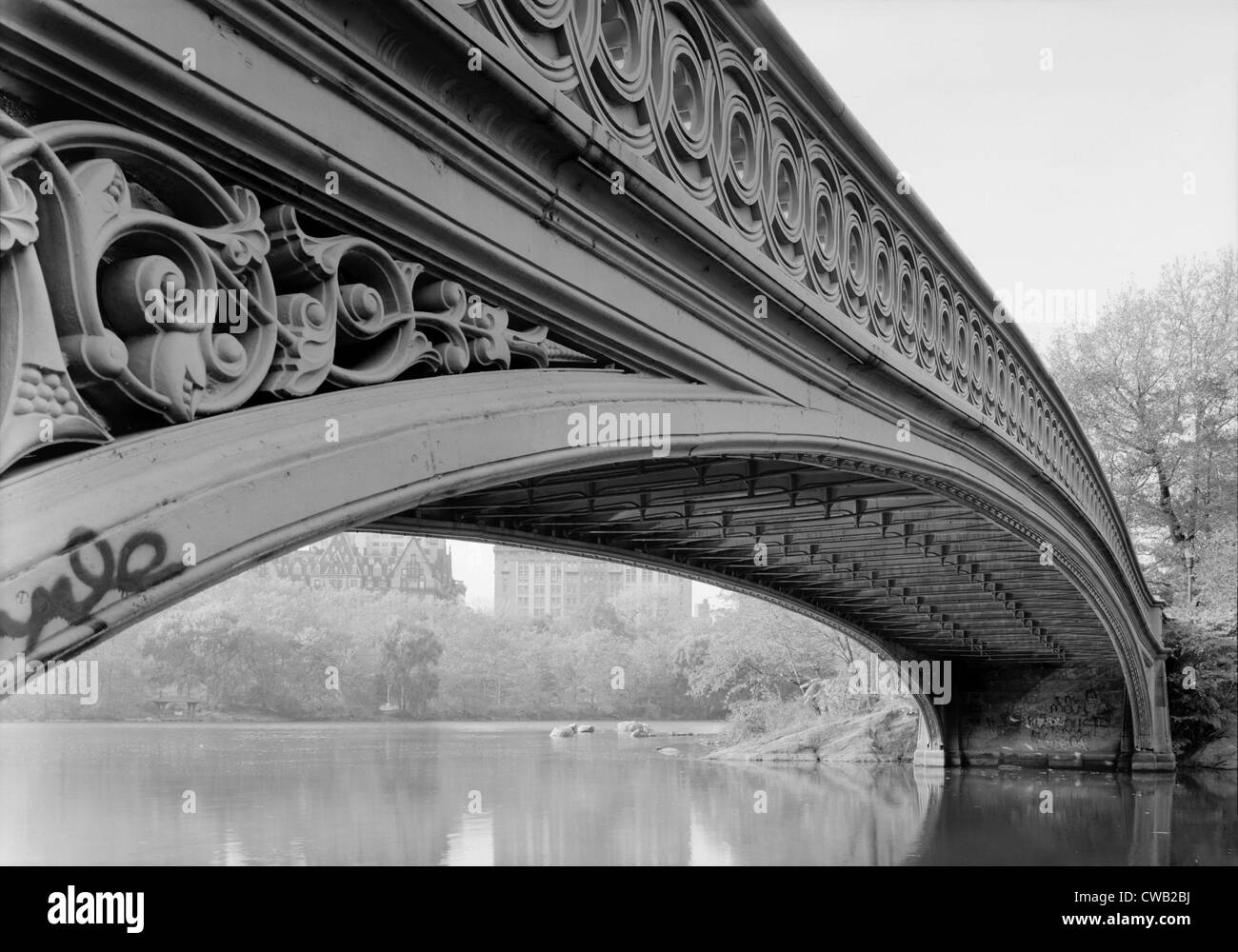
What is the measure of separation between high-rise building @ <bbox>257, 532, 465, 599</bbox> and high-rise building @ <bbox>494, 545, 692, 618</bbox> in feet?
18.0

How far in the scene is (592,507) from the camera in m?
9.61

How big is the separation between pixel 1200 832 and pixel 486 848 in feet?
30.5

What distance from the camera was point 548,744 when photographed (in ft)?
117

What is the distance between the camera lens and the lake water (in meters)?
13.4

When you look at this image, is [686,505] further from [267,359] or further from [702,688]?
[702,688]

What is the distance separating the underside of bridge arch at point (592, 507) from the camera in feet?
6.08

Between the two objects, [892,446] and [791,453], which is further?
[892,446]

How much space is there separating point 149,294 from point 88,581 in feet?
1.60
